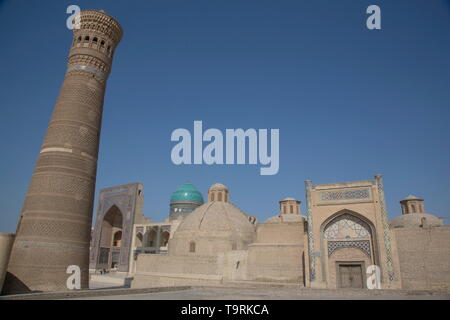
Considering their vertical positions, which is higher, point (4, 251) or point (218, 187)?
point (218, 187)

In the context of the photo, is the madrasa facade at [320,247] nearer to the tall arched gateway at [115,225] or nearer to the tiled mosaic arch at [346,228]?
the tiled mosaic arch at [346,228]

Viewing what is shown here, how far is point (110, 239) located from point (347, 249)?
24.4 m

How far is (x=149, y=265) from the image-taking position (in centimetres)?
2080

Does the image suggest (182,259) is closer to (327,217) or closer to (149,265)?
(149,265)

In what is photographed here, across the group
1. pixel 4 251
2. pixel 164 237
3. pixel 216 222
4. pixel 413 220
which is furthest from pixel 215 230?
pixel 4 251

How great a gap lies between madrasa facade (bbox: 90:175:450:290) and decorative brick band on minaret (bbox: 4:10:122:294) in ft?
23.5

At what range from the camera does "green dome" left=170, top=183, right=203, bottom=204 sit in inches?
1328

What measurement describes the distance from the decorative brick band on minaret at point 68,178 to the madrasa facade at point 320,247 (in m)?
7.17

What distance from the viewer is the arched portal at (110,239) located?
99.6 ft

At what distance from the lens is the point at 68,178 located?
469 inches

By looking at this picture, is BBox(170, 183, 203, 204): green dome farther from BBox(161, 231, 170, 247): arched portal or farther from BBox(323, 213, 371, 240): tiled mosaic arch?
BBox(323, 213, 371, 240): tiled mosaic arch

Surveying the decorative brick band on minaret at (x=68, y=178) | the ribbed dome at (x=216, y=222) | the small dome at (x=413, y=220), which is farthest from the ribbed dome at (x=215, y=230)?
the small dome at (x=413, y=220)

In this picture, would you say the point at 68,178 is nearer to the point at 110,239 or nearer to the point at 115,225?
the point at 110,239
